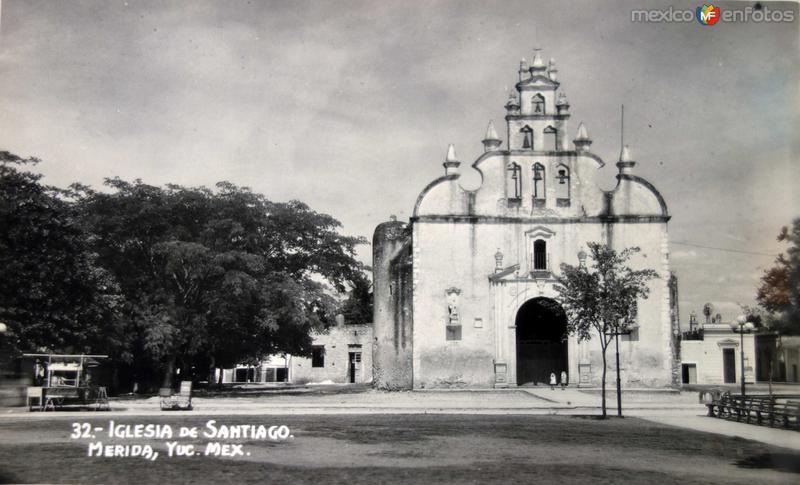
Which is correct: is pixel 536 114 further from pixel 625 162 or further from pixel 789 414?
pixel 789 414

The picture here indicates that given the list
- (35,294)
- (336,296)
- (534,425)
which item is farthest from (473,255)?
(35,294)

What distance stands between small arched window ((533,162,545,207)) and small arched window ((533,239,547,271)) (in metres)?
1.71

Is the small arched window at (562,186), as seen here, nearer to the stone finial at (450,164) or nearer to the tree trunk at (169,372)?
the stone finial at (450,164)

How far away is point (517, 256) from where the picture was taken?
3444 cm

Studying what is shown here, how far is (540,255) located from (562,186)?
10.7ft

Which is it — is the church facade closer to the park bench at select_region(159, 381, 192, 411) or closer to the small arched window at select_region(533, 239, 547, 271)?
the small arched window at select_region(533, 239, 547, 271)

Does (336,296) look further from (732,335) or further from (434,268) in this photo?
(732,335)

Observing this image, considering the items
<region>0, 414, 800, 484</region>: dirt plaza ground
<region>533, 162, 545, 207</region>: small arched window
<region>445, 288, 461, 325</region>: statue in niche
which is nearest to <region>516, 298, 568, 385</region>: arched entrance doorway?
<region>445, 288, 461, 325</region>: statue in niche

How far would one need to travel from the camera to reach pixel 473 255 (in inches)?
1359

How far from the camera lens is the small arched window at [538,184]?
3475 centimetres

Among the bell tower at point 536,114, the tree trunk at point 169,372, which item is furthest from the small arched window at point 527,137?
the tree trunk at point 169,372

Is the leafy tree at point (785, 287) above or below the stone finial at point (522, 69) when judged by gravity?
below

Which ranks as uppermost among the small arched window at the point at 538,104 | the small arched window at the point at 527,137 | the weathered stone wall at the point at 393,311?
the small arched window at the point at 538,104

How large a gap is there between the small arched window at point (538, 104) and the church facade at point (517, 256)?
0.15ft
